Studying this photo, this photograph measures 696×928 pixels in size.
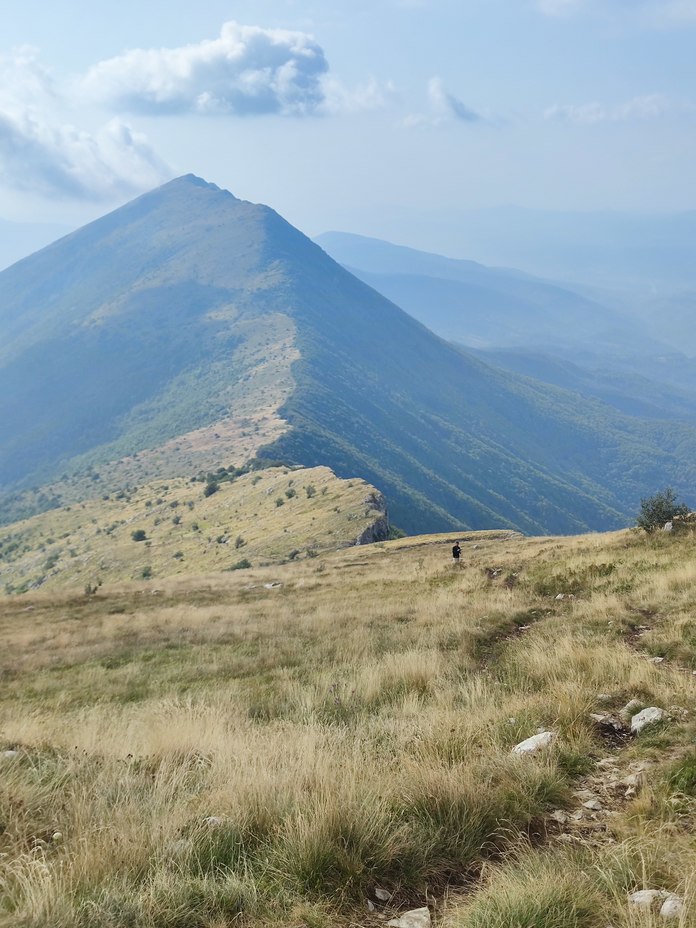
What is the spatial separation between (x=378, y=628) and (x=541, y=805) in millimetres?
9436

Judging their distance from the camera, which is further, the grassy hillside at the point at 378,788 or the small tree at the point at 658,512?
the small tree at the point at 658,512

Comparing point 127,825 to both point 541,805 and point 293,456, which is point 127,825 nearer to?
point 541,805

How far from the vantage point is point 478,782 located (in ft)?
15.7

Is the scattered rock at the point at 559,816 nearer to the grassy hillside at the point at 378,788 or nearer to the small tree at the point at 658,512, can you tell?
the grassy hillside at the point at 378,788

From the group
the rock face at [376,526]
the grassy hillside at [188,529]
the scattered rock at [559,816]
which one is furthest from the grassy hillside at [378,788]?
the grassy hillside at [188,529]

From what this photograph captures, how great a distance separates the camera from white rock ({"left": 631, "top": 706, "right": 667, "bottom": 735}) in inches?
240

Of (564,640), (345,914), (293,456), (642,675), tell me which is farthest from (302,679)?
(293,456)

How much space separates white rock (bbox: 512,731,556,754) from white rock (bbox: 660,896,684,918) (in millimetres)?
2124

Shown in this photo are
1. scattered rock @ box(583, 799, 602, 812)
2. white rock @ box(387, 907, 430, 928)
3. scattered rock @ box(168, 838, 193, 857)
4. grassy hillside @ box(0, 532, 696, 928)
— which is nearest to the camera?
white rock @ box(387, 907, 430, 928)

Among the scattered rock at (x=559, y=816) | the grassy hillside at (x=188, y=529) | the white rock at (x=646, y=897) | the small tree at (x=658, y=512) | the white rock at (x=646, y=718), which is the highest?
the white rock at (x=646, y=897)

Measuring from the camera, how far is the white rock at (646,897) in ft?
10.8

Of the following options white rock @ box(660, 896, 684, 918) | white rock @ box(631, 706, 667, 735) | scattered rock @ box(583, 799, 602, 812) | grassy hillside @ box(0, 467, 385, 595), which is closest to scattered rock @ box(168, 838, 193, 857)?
white rock @ box(660, 896, 684, 918)

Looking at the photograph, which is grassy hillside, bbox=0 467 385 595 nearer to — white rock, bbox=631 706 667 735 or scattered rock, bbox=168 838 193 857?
white rock, bbox=631 706 667 735

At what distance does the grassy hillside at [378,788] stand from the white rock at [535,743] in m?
0.13
